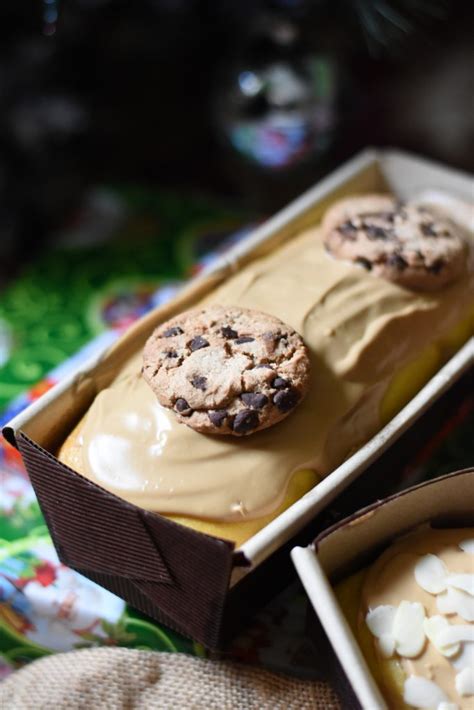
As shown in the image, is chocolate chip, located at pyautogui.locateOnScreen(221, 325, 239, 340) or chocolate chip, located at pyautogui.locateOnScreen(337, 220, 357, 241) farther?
chocolate chip, located at pyautogui.locateOnScreen(337, 220, 357, 241)

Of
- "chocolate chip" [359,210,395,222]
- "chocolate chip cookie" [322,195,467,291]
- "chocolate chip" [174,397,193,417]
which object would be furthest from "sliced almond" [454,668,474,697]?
"chocolate chip" [359,210,395,222]

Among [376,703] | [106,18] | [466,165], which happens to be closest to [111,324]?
[106,18]

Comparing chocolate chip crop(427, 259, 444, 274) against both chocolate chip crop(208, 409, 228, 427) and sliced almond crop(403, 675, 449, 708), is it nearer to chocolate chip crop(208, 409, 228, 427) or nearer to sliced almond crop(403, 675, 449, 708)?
chocolate chip crop(208, 409, 228, 427)

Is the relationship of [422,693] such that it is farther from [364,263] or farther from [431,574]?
[364,263]

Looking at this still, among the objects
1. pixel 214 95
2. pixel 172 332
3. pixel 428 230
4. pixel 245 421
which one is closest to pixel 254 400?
pixel 245 421

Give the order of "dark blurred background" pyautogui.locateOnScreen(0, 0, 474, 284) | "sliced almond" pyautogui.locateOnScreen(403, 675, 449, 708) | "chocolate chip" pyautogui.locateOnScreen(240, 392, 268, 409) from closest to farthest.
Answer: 1. "sliced almond" pyautogui.locateOnScreen(403, 675, 449, 708)
2. "chocolate chip" pyautogui.locateOnScreen(240, 392, 268, 409)
3. "dark blurred background" pyautogui.locateOnScreen(0, 0, 474, 284)

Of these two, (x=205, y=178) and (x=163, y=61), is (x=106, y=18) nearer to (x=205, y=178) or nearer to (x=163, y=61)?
(x=163, y=61)
